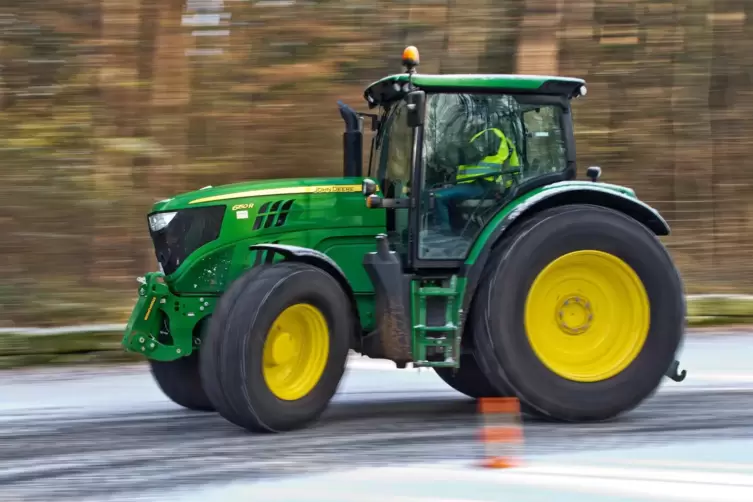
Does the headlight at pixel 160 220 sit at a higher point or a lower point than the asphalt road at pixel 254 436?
higher

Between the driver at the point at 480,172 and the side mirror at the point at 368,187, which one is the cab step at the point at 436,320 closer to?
the driver at the point at 480,172

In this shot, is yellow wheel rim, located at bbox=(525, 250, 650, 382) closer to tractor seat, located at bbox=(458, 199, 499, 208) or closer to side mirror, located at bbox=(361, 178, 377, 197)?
tractor seat, located at bbox=(458, 199, 499, 208)

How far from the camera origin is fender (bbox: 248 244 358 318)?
21.4 ft

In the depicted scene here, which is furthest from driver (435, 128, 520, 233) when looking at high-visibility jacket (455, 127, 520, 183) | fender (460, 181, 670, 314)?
fender (460, 181, 670, 314)

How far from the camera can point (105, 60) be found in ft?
39.5

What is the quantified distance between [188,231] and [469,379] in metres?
2.30

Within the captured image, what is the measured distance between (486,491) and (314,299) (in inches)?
72.8

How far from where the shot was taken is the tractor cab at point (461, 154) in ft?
22.6

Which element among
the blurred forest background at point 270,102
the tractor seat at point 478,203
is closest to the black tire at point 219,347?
the tractor seat at point 478,203

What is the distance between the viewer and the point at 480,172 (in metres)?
7.02

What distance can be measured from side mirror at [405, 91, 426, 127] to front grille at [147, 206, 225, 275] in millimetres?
1308

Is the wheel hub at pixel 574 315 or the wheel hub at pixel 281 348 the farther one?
the wheel hub at pixel 574 315

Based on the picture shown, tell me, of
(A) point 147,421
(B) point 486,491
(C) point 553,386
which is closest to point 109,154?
(A) point 147,421

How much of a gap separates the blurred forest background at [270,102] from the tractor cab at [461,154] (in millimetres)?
4556
